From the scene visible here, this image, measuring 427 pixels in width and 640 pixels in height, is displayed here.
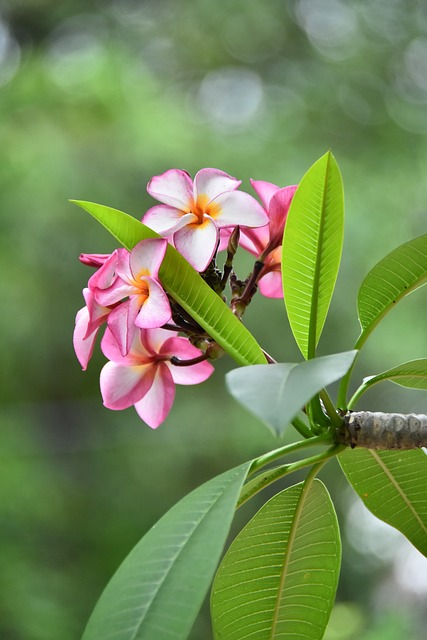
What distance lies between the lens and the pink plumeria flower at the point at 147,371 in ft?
1.72

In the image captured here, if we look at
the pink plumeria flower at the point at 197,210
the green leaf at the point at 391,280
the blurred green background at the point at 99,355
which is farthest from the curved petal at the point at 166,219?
the blurred green background at the point at 99,355

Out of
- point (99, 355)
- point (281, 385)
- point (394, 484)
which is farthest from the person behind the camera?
point (99, 355)

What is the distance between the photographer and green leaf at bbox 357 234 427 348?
19.5 inches

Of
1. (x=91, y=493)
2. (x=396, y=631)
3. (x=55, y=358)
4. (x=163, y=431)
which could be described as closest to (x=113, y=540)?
(x=91, y=493)

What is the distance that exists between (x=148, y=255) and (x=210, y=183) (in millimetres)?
77

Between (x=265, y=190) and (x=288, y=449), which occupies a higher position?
(x=265, y=190)

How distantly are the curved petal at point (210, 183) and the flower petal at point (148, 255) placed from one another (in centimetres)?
6

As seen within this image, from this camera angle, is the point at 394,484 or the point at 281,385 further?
the point at 394,484

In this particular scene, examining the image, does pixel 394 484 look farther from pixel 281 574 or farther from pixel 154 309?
pixel 154 309

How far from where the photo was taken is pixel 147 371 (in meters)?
0.54

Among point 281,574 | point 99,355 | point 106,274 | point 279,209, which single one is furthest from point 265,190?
point 99,355

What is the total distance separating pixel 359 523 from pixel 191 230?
8.60 ft

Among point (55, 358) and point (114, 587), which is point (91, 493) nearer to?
point (55, 358)

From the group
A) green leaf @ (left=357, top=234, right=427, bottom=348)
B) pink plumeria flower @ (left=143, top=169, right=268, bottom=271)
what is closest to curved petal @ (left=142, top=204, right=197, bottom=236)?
pink plumeria flower @ (left=143, top=169, right=268, bottom=271)
